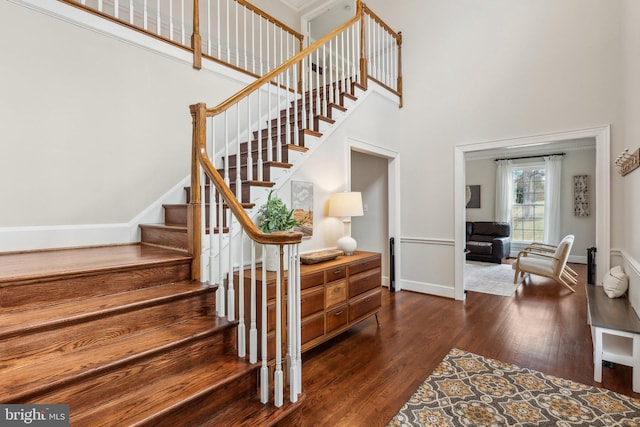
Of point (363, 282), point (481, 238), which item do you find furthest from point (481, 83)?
point (481, 238)

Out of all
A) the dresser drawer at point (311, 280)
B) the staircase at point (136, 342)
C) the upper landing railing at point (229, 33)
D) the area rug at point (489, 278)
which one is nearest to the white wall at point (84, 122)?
the upper landing railing at point (229, 33)

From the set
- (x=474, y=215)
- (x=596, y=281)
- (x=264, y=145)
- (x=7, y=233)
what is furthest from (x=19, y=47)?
(x=474, y=215)

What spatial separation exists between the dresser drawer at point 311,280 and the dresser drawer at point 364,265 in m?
0.49

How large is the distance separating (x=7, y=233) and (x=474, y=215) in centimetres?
918

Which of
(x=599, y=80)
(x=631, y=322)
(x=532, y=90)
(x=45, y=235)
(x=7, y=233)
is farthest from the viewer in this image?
(x=532, y=90)

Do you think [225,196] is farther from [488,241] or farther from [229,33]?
[488,241]

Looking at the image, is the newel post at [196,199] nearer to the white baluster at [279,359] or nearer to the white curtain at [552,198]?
the white baluster at [279,359]

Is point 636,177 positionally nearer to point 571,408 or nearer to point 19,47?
point 571,408

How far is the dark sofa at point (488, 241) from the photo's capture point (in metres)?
6.94

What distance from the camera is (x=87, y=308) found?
164 cm

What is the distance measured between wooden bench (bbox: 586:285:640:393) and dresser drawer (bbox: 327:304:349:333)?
1.97 meters

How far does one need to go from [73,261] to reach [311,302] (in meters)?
1.76

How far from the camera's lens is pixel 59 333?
1.50 meters

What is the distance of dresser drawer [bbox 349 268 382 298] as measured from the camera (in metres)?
3.11
